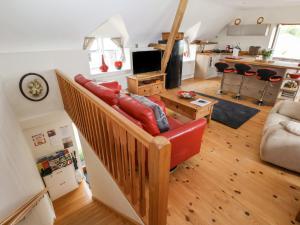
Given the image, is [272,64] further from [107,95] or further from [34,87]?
[34,87]

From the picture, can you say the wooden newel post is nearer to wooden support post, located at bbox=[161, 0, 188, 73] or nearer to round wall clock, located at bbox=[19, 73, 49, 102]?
round wall clock, located at bbox=[19, 73, 49, 102]

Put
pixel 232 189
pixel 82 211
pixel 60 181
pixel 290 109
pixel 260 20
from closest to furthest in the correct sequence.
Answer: pixel 232 189 < pixel 82 211 < pixel 290 109 < pixel 60 181 < pixel 260 20

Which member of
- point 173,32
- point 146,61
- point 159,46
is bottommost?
point 146,61

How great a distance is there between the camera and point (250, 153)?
2.81 meters

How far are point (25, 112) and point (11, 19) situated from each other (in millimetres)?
1707

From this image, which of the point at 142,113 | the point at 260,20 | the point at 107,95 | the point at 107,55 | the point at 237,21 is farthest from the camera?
the point at 237,21

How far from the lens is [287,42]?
5828 millimetres

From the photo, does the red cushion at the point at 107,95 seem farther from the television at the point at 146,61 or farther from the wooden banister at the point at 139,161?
the television at the point at 146,61

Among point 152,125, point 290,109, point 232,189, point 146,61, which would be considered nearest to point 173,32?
point 146,61

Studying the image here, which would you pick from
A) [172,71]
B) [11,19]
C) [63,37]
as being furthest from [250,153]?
[11,19]

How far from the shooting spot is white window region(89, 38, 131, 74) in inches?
183

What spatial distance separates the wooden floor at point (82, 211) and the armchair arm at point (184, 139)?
0.92 metres

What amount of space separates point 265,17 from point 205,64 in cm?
245

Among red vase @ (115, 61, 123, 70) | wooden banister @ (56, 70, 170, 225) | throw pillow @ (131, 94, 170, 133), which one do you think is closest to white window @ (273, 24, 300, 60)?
red vase @ (115, 61, 123, 70)
